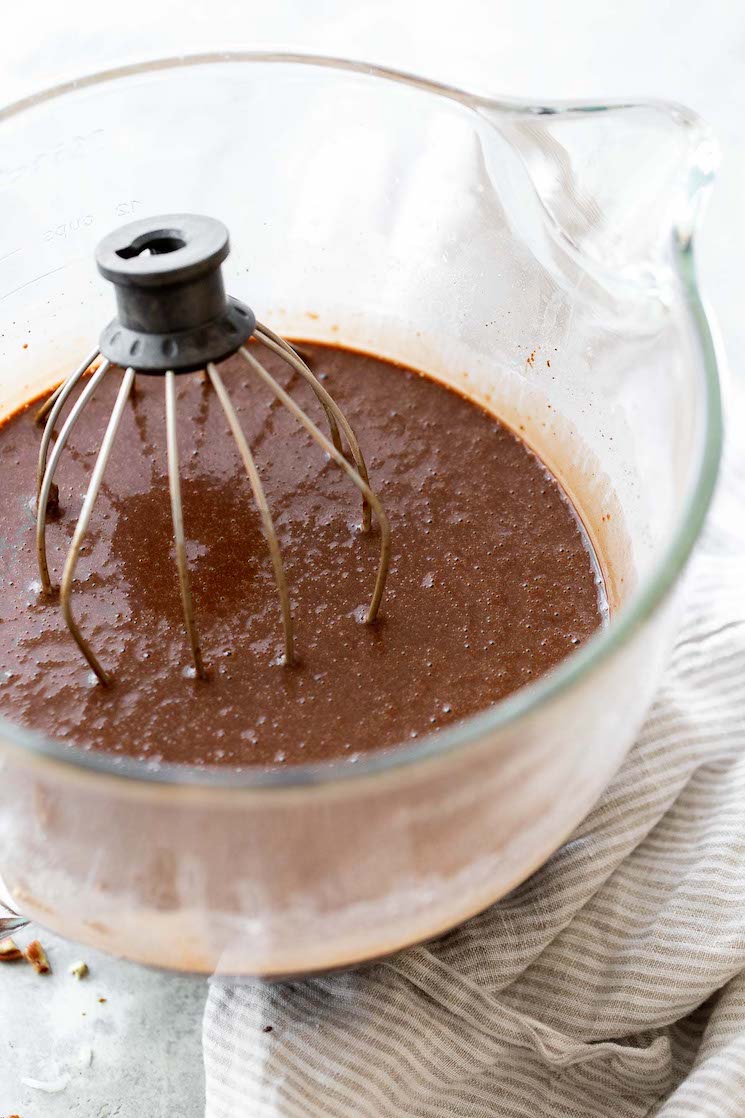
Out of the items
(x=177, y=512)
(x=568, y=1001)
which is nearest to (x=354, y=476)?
(x=177, y=512)

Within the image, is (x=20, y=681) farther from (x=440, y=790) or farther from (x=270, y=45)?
(x=270, y=45)

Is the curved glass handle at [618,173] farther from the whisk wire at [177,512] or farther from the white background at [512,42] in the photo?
the white background at [512,42]

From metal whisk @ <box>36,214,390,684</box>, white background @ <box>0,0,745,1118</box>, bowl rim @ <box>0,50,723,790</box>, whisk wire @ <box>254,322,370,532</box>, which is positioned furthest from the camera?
white background @ <box>0,0,745,1118</box>

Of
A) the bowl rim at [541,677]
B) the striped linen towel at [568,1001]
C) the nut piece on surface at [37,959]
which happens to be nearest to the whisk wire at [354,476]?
the bowl rim at [541,677]

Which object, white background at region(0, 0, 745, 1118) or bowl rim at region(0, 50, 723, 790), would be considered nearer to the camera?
bowl rim at region(0, 50, 723, 790)

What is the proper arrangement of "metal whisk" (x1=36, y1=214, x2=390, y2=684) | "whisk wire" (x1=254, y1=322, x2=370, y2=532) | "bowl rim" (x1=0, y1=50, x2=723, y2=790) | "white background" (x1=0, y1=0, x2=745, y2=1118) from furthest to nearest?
"white background" (x1=0, y1=0, x2=745, y2=1118) → "whisk wire" (x1=254, y1=322, x2=370, y2=532) → "metal whisk" (x1=36, y1=214, x2=390, y2=684) → "bowl rim" (x1=0, y1=50, x2=723, y2=790)

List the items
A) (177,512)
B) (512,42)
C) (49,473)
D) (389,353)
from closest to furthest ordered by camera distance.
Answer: (177,512)
(49,473)
(389,353)
(512,42)

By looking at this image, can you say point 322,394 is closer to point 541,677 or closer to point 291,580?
point 291,580

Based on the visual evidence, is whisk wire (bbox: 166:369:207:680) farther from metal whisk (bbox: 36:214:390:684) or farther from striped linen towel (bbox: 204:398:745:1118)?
striped linen towel (bbox: 204:398:745:1118)

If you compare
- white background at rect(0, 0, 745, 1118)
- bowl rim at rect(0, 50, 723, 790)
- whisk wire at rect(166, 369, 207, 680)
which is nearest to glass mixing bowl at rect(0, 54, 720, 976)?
bowl rim at rect(0, 50, 723, 790)
